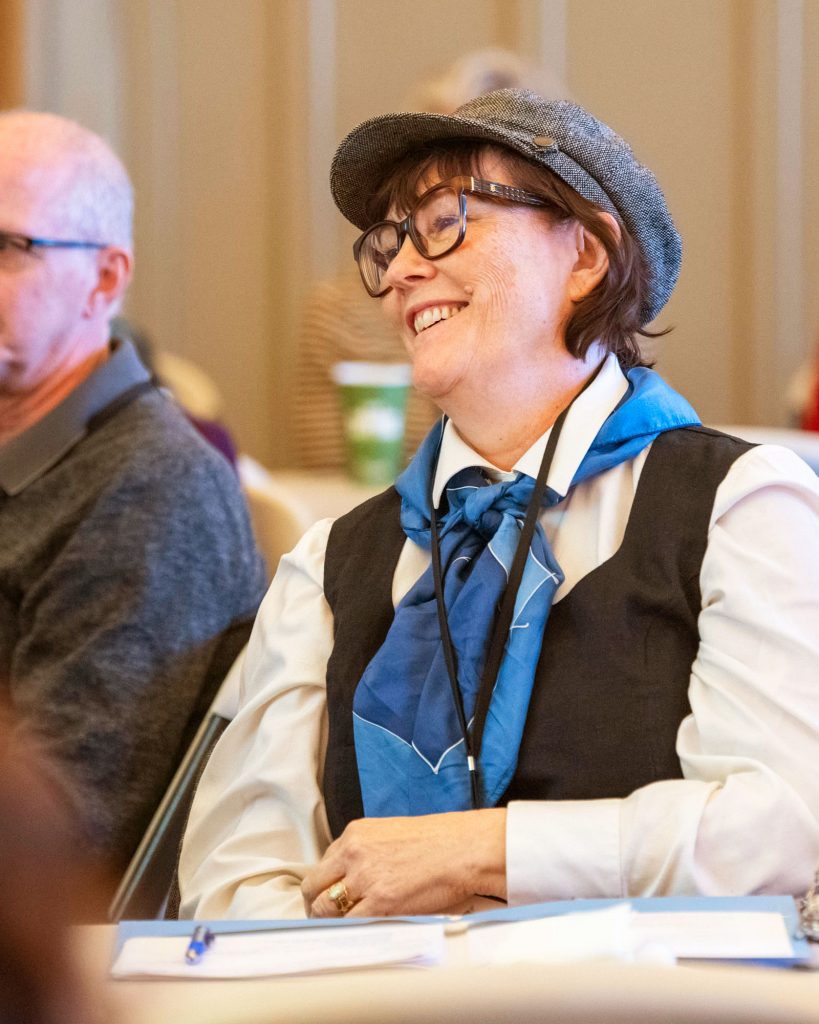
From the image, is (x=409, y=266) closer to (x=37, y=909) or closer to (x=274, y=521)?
(x=274, y=521)

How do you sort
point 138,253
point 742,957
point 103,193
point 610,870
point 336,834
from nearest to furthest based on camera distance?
point 742,957, point 610,870, point 336,834, point 103,193, point 138,253

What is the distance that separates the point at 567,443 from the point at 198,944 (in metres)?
0.68

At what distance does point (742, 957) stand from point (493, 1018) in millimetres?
376

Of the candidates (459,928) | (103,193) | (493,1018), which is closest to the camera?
(493,1018)

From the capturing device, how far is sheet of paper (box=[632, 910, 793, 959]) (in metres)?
0.96

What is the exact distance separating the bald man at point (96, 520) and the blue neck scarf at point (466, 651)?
48 centimetres

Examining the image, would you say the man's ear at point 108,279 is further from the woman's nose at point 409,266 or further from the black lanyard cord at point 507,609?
the black lanyard cord at point 507,609

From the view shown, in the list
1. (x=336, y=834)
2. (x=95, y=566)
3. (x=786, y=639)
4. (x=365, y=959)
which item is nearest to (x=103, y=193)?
(x=95, y=566)

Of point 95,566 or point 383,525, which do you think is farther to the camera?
point 95,566

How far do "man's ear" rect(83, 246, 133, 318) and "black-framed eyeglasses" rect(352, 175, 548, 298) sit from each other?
2.22ft

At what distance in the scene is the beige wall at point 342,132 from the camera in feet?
14.4

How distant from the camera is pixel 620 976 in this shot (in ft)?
2.17

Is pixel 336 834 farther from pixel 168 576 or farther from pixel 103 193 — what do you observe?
pixel 103 193

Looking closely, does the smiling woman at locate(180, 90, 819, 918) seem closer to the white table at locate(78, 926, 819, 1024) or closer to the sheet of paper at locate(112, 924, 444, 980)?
the sheet of paper at locate(112, 924, 444, 980)
